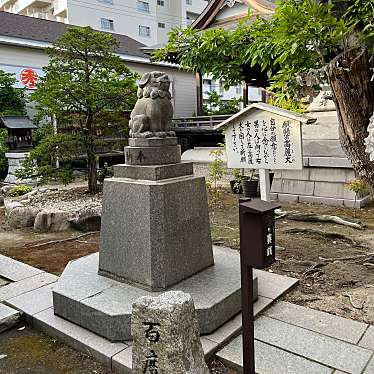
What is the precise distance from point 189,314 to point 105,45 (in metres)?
8.64

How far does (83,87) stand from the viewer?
878 centimetres

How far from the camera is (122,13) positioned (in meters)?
30.1

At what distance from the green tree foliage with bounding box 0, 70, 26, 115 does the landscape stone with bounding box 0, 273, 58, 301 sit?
11385 millimetres

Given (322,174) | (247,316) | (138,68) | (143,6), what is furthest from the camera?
(143,6)

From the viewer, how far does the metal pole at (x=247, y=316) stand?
2.42m

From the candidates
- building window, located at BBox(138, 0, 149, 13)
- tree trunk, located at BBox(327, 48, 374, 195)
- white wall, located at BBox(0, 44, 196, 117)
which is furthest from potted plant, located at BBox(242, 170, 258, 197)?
building window, located at BBox(138, 0, 149, 13)

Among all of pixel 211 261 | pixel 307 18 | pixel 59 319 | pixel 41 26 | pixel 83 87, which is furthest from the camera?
pixel 41 26

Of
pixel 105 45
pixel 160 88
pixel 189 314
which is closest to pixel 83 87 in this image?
pixel 105 45

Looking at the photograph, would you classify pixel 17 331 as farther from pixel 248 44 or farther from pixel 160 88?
pixel 248 44

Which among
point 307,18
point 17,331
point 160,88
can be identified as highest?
point 307,18

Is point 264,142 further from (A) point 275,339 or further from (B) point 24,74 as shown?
(B) point 24,74

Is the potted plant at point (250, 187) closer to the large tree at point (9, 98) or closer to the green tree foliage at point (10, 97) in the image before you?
the large tree at point (9, 98)

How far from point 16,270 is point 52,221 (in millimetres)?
2460

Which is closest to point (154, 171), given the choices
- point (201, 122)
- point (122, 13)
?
point (201, 122)
